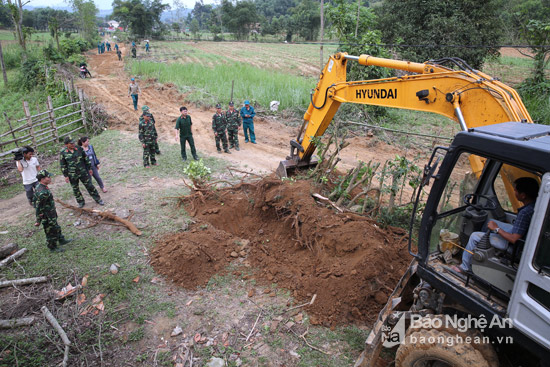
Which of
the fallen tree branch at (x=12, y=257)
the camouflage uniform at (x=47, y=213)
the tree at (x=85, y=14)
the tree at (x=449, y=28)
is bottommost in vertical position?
the fallen tree branch at (x=12, y=257)

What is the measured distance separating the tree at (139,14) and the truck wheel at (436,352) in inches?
2023

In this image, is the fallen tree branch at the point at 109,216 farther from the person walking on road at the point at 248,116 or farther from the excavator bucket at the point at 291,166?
the person walking on road at the point at 248,116

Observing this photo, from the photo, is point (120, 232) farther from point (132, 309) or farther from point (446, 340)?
point (446, 340)

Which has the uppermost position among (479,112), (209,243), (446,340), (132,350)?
(479,112)

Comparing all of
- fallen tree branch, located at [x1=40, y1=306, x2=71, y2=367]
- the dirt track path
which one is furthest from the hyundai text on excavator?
the dirt track path

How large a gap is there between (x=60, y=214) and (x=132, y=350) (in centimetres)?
467

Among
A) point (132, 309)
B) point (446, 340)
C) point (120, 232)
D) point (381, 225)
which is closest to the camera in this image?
point (446, 340)

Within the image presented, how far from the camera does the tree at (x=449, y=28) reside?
17.7m

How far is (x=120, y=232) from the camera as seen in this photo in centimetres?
691

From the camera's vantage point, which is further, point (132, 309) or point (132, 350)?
point (132, 309)

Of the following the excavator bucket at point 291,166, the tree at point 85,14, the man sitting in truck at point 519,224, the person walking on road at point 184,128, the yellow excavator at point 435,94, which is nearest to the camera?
the man sitting in truck at point 519,224

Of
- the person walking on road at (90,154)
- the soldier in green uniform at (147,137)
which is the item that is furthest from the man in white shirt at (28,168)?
the soldier in green uniform at (147,137)

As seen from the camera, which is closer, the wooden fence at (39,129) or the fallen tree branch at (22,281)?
the fallen tree branch at (22,281)

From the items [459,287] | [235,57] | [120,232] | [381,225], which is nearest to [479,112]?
[459,287]
